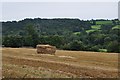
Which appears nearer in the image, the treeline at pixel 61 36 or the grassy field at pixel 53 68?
the grassy field at pixel 53 68

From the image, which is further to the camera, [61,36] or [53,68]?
[61,36]

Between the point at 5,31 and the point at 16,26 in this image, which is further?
the point at 16,26

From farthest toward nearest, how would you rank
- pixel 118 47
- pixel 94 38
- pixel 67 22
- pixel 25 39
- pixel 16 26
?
pixel 67 22 < pixel 16 26 < pixel 94 38 < pixel 25 39 < pixel 118 47

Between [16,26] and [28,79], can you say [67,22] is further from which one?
[28,79]

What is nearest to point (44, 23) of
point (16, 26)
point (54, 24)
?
point (54, 24)

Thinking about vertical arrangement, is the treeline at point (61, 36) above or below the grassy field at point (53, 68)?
above

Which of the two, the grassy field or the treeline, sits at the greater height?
the treeline

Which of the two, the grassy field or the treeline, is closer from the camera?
the grassy field

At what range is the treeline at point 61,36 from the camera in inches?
2525

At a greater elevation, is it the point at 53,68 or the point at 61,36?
the point at 61,36

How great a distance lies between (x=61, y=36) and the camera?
7444cm

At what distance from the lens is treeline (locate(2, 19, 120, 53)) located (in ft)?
210

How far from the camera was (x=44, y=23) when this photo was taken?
101m

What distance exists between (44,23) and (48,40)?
1266 inches
